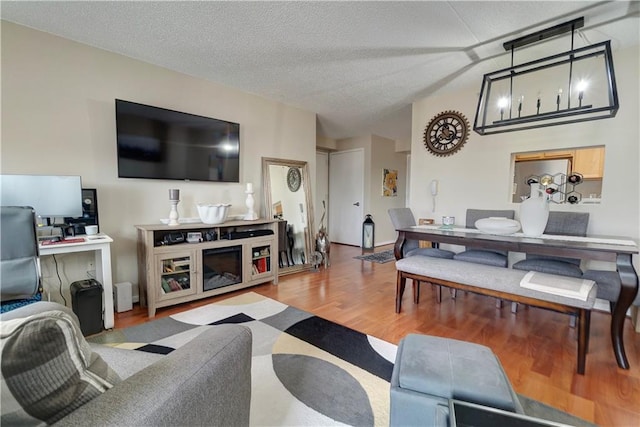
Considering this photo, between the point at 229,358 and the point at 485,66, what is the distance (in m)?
3.54

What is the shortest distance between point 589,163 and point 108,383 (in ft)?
17.8

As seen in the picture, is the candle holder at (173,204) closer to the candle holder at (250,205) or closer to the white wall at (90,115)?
the white wall at (90,115)

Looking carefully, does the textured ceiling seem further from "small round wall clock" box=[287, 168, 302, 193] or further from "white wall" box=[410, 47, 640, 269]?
"small round wall clock" box=[287, 168, 302, 193]

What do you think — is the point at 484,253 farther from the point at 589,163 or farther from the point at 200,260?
the point at 200,260

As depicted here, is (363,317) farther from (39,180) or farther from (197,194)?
(39,180)

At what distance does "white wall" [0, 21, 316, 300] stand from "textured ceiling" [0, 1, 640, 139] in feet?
0.53

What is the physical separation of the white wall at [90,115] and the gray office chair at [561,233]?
11.1 feet

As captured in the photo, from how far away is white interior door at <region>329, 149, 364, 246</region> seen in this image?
596cm

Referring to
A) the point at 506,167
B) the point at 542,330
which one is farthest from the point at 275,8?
the point at 542,330

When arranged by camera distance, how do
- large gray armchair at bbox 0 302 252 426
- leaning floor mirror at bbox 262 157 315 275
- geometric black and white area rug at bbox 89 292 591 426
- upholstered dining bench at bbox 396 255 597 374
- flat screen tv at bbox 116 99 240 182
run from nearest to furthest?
large gray armchair at bbox 0 302 252 426
geometric black and white area rug at bbox 89 292 591 426
upholstered dining bench at bbox 396 255 597 374
flat screen tv at bbox 116 99 240 182
leaning floor mirror at bbox 262 157 315 275

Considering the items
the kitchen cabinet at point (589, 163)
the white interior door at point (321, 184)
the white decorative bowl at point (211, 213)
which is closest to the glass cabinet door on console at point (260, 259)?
the white decorative bowl at point (211, 213)

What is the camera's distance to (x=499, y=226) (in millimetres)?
2410

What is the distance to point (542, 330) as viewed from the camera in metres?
2.27

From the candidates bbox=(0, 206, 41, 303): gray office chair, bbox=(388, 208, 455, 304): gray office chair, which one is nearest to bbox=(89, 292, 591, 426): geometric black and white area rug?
bbox=(0, 206, 41, 303): gray office chair
